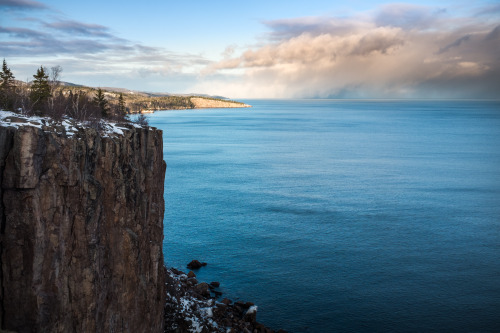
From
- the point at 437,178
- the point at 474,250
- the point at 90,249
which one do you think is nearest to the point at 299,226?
the point at 474,250

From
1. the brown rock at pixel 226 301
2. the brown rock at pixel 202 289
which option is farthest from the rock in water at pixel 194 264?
the brown rock at pixel 226 301

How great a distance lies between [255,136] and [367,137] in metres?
39.9

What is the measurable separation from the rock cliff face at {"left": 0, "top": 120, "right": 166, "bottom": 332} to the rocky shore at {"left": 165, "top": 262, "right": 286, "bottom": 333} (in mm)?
5668

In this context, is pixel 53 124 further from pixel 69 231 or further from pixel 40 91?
pixel 40 91

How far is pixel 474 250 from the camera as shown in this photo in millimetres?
46281

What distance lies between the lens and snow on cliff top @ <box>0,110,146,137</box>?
61.4 feet

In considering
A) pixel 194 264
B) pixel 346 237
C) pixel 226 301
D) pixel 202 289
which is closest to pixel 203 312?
pixel 226 301

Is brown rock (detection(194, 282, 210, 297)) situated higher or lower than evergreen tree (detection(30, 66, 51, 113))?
lower

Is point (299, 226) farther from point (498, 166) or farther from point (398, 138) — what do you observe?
point (398, 138)

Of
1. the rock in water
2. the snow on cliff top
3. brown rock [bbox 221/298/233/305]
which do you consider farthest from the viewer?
the rock in water

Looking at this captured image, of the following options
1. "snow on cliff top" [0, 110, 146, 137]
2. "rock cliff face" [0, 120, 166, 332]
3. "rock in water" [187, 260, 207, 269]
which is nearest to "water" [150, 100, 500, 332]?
"rock in water" [187, 260, 207, 269]

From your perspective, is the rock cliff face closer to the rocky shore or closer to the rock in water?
the rocky shore

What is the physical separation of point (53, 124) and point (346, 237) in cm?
3784

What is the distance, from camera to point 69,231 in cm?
1962
